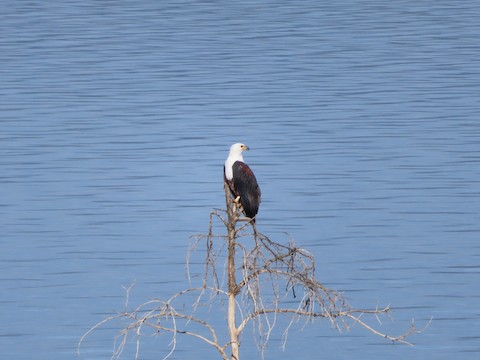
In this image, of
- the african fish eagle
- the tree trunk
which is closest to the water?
the african fish eagle

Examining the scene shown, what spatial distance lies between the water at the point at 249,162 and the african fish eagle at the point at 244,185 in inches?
618

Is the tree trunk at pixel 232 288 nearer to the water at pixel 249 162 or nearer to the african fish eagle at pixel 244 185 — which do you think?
the african fish eagle at pixel 244 185

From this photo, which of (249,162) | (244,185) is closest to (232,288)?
(244,185)

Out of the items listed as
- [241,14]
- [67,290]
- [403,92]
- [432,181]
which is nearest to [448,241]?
[432,181]

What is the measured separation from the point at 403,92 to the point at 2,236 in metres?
35.2

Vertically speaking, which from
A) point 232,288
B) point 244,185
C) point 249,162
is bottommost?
point 232,288

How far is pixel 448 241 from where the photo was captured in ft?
148

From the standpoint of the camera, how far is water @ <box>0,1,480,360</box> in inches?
1555

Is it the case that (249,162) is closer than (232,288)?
No

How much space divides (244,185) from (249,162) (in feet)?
A: 146

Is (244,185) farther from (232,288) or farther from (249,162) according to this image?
(249,162)

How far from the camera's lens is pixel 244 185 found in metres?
18.6

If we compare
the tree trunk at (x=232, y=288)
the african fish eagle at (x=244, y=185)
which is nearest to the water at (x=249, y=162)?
the african fish eagle at (x=244, y=185)

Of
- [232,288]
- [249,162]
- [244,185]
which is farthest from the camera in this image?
[249,162]
